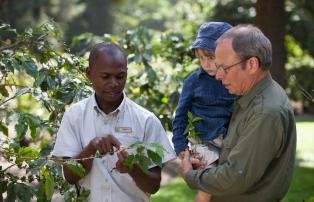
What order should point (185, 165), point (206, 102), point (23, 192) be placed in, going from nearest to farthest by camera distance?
point (185, 165)
point (206, 102)
point (23, 192)

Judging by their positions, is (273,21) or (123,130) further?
(273,21)

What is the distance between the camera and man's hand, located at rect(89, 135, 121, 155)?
2.86 m

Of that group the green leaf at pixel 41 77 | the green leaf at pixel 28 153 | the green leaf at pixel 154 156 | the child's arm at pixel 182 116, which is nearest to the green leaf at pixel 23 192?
the green leaf at pixel 28 153

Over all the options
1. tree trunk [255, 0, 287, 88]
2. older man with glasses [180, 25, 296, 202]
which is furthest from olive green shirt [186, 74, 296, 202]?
tree trunk [255, 0, 287, 88]

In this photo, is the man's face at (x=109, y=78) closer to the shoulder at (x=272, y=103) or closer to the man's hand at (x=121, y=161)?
the man's hand at (x=121, y=161)

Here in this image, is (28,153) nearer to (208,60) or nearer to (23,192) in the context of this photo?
(23,192)

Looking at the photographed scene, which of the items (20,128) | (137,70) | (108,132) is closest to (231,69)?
(108,132)

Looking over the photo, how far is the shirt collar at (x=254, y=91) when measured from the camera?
8.94ft

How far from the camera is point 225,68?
2.69 m

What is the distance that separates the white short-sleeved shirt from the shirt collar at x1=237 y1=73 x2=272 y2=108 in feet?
1.80

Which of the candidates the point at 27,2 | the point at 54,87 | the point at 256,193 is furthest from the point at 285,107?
the point at 27,2

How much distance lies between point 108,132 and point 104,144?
23 centimetres

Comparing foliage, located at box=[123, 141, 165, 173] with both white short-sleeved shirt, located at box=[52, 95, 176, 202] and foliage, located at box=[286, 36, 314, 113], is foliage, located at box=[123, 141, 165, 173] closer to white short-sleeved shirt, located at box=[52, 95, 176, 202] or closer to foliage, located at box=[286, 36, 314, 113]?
white short-sleeved shirt, located at box=[52, 95, 176, 202]

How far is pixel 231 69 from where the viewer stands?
2.68 metres
